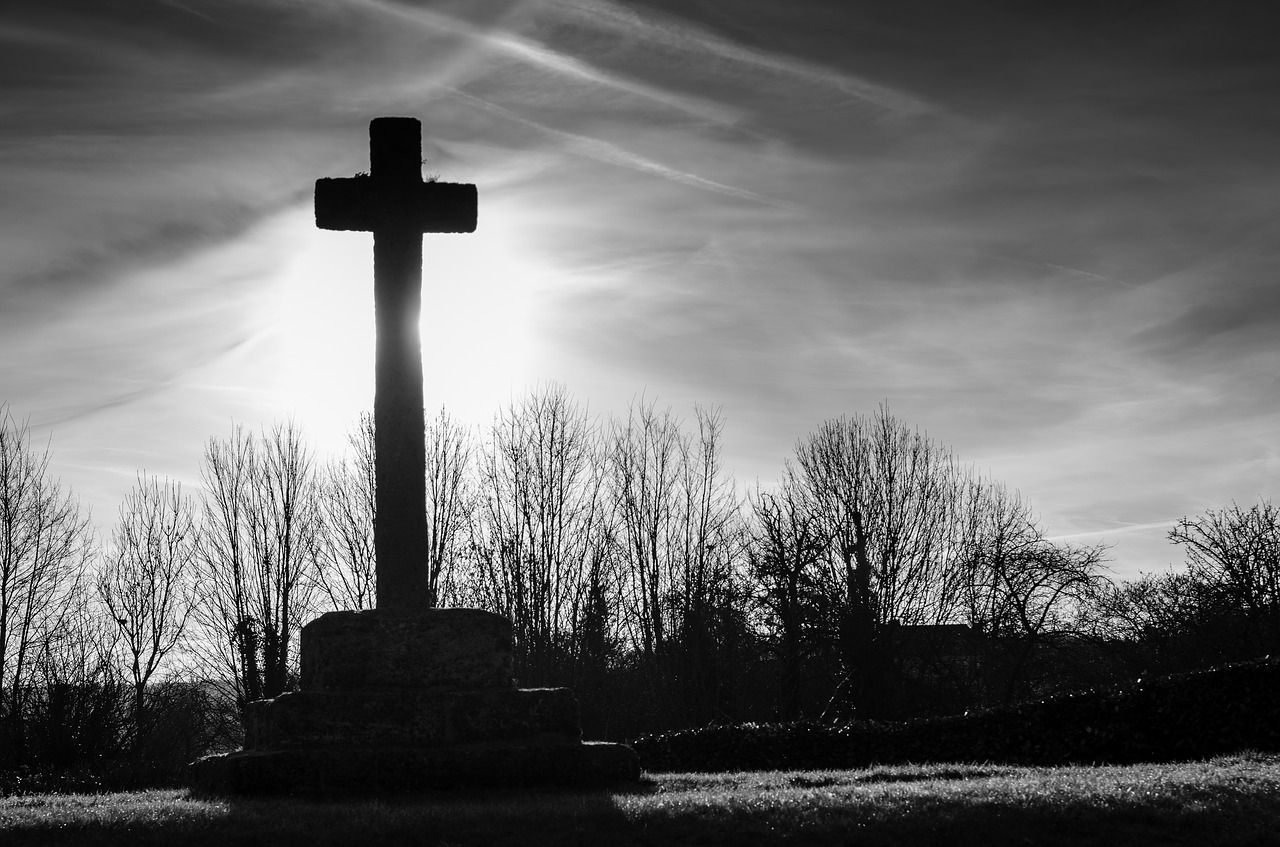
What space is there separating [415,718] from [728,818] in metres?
3.35

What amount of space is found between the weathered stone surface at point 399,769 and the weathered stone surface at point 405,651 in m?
0.76

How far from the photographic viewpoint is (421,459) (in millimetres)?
10711

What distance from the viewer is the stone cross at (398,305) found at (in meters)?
10.4

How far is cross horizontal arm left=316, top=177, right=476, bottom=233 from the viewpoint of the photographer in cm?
1106

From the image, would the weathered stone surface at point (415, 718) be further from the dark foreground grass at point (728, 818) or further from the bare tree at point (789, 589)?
the bare tree at point (789, 589)

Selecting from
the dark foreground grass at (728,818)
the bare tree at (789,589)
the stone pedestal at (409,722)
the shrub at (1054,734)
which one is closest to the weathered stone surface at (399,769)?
the stone pedestal at (409,722)

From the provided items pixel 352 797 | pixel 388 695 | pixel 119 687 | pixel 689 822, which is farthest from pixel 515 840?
pixel 119 687

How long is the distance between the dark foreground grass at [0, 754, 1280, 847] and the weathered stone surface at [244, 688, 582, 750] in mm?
960

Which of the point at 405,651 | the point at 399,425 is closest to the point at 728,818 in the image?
the point at 405,651

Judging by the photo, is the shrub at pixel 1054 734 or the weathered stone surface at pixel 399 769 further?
the shrub at pixel 1054 734

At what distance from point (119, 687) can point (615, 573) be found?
11.6 meters

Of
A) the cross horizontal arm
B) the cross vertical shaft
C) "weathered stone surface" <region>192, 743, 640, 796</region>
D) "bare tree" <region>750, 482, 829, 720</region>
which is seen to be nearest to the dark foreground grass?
"weathered stone surface" <region>192, 743, 640, 796</region>

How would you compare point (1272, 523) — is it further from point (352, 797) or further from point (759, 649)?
point (352, 797)

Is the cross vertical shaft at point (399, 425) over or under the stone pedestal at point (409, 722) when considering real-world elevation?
over
